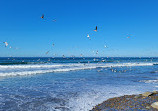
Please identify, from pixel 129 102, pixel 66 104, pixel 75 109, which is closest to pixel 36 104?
pixel 66 104

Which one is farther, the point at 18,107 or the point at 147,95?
the point at 147,95

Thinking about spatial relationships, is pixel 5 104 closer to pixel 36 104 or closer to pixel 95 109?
pixel 36 104

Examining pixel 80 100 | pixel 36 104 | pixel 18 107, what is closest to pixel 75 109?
pixel 80 100

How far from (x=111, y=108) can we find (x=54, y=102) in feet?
10.6

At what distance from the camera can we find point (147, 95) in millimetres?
9023

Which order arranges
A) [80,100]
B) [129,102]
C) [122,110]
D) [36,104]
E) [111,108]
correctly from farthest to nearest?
1. [80,100]
2. [36,104]
3. [129,102]
4. [111,108]
5. [122,110]

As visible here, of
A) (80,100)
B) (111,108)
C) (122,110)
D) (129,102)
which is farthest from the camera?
(80,100)

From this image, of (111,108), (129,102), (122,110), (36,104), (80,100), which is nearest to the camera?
(122,110)

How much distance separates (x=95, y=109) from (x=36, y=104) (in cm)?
313

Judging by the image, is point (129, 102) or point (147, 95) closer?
point (129, 102)

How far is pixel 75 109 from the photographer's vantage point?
25.8 ft

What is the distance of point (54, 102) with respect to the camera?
29.9 feet

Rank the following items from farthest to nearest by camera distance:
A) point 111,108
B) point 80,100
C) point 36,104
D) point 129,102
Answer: point 80,100 < point 36,104 < point 129,102 < point 111,108

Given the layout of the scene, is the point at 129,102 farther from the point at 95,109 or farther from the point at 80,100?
the point at 80,100
